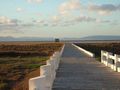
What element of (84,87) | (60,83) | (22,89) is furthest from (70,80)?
(22,89)

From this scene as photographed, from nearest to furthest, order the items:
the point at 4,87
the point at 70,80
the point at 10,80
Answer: the point at 70,80 < the point at 4,87 < the point at 10,80

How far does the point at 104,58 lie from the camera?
24328mm

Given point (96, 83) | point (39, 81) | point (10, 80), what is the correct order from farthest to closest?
1. point (10, 80)
2. point (96, 83)
3. point (39, 81)

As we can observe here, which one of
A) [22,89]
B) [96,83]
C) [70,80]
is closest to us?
[96,83]

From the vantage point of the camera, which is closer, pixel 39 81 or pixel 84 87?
pixel 39 81

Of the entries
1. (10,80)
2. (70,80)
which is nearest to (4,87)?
(10,80)

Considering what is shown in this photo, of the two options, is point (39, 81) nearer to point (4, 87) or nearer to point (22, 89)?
point (22, 89)

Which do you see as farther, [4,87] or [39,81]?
[4,87]

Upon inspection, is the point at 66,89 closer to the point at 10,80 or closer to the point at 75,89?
the point at 75,89

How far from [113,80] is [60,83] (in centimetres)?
231

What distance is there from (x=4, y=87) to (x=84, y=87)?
864 cm

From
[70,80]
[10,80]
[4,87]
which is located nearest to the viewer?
[70,80]

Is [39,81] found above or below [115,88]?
above

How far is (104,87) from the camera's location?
1238cm
